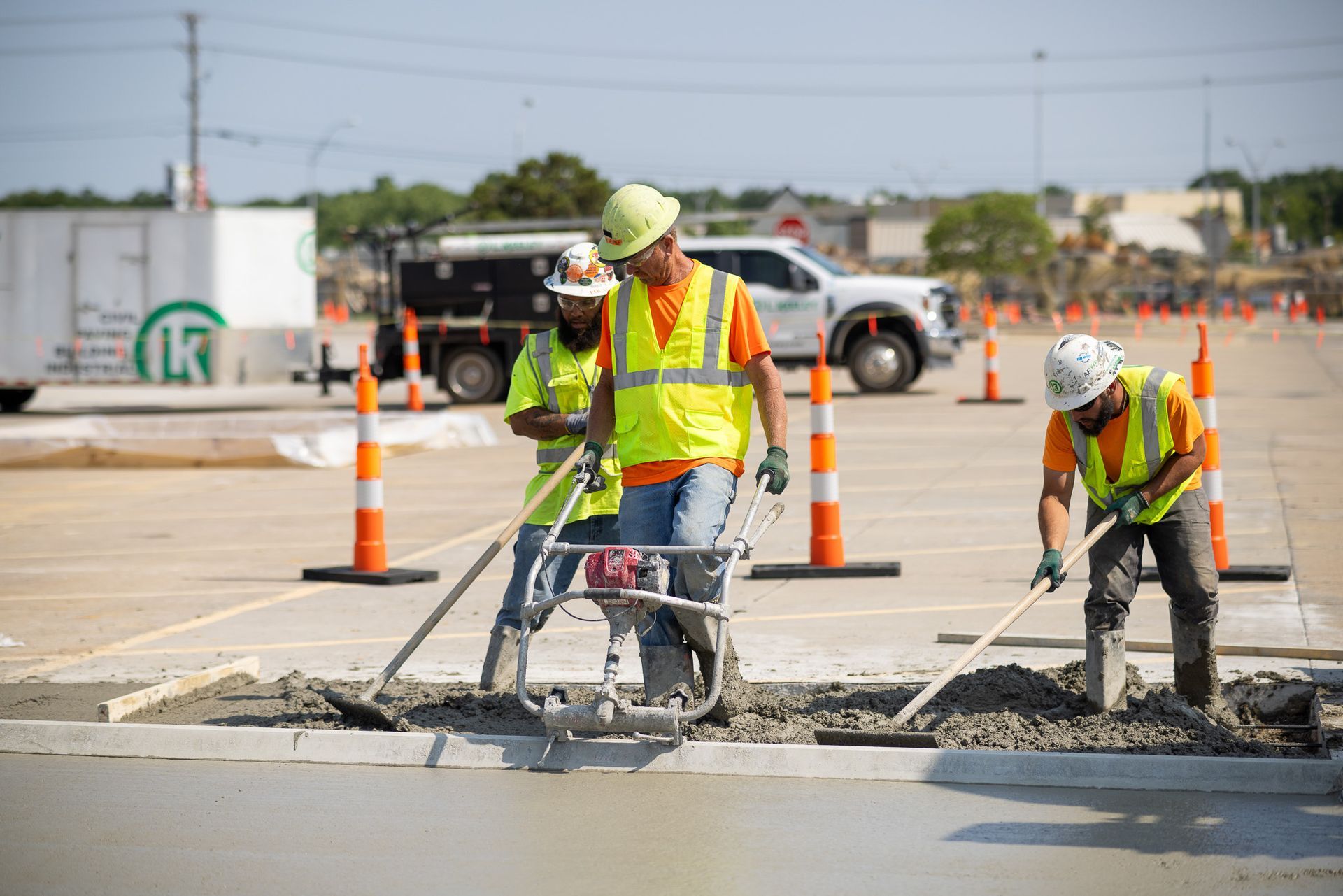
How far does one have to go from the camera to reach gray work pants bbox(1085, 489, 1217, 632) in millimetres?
6043

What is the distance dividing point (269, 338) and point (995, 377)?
422 inches

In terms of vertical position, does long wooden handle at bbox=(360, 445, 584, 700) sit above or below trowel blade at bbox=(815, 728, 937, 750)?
above

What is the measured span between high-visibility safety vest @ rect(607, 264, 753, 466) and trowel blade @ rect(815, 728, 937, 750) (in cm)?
108

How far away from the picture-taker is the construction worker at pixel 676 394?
5.64 meters

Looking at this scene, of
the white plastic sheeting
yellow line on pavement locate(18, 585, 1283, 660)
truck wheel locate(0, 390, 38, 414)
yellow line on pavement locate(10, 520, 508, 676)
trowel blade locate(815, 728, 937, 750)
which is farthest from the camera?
truck wheel locate(0, 390, 38, 414)

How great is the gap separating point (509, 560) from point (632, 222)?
5277 mm

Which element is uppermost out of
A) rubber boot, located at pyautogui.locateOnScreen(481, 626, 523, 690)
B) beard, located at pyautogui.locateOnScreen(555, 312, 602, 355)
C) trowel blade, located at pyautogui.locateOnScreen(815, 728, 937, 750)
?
beard, located at pyautogui.locateOnScreen(555, 312, 602, 355)

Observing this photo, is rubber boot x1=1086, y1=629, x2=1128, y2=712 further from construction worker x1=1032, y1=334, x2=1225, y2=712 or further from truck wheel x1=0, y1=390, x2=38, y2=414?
truck wheel x1=0, y1=390, x2=38, y2=414

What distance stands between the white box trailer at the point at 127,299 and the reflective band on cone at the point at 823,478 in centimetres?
1558

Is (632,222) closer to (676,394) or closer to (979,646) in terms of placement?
(676,394)

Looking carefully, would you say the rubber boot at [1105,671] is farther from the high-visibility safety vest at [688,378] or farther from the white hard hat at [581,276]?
the white hard hat at [581,276]

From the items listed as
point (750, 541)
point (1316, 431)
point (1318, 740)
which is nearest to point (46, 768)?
point (750, 541)

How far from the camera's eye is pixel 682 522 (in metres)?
5.53

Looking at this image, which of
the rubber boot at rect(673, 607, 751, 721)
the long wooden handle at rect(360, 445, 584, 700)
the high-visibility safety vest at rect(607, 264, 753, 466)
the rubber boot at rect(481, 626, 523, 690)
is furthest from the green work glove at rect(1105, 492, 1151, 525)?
the rubber boot at rect(481, 626, 523, 690)
